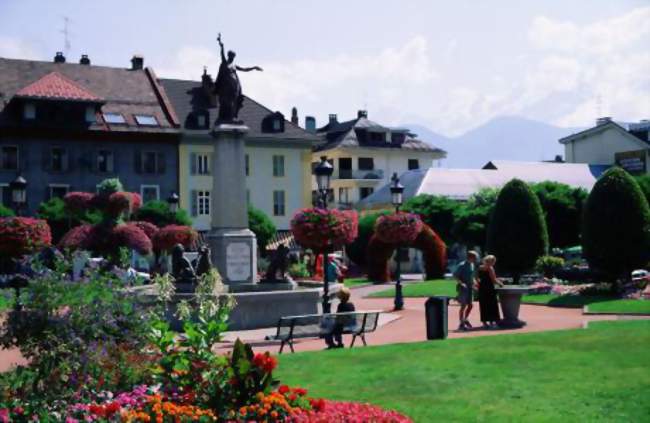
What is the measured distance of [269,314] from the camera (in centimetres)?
2103

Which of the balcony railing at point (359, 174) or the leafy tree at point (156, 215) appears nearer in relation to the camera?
the leafy tree at point (156, 215)

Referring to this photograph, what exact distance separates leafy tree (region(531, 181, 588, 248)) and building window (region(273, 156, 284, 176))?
58.4ft

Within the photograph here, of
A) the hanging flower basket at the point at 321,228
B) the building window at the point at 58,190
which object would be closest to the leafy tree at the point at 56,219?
the building window at the point at 58,190

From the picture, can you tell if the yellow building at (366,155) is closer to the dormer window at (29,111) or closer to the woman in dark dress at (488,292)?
the dormer window at (29,111)

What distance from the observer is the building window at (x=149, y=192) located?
55312 millimetres

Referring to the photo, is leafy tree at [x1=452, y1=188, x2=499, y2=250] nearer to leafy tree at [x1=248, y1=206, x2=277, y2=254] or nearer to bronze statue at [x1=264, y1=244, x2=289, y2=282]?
leafy tree at [x1=248, y1=206, x2=277, y2=254]

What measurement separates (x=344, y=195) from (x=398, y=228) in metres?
48.0

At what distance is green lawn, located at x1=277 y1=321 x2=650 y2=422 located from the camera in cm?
1011

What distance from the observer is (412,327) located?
21.1 metres

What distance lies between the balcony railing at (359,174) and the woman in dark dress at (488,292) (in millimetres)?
57523

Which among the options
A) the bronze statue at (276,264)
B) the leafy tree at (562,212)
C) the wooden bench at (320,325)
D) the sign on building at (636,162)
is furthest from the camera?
the sign on building at (636,162)

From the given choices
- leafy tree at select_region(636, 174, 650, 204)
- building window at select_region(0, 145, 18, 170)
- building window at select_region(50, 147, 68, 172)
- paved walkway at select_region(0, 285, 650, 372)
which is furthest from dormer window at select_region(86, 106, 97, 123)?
leafy tree at select_region(636, 174, 650, 204)

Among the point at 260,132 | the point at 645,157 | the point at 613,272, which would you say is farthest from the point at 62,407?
the point at 645,157

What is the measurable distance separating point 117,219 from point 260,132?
2722cm
